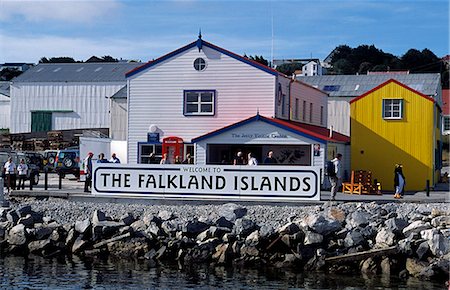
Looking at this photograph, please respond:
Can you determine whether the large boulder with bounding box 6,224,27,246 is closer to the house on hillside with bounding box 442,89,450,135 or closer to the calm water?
the calm water

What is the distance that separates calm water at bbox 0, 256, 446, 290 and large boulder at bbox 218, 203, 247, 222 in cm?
320

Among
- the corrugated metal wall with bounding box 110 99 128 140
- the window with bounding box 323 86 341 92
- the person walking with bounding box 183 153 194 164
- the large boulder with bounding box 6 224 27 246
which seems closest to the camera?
the large boulder with bounding box 6 224 27 246

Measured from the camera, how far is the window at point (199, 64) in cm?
3675

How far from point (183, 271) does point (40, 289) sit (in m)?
4.06

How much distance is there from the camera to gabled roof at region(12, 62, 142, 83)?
69438 mm

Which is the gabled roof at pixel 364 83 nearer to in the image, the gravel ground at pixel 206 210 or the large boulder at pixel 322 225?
the gravel ground at pixel 206 210

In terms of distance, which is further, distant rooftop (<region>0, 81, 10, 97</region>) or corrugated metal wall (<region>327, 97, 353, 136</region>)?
distant rooftop (<region>0, 81, 10, 97</region>)

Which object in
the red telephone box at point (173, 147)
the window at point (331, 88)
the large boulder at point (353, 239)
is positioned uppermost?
the window at point (331, 88)

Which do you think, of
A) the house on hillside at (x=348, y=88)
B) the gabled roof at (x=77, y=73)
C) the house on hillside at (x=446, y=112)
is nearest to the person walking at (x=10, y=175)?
the house on hillside at (x=348, y=88)

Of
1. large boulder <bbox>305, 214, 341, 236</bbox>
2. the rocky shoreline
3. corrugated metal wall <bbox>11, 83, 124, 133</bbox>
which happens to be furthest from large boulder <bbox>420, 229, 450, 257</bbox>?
corrugated metal wall <bbox>11, 83, 124, 133</bbox>

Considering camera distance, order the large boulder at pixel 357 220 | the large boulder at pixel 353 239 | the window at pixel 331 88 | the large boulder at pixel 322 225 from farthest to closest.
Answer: the window at pixel 331 88 < the large boulder at pixel 357 220 < the large boulder at pixel 322 225 < the large boulder at pixel 353 239

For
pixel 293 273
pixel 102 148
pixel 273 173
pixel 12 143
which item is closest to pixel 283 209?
pixel 273 173

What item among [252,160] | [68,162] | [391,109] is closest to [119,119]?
[68,162]

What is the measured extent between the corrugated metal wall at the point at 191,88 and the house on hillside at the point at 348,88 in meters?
21.3
